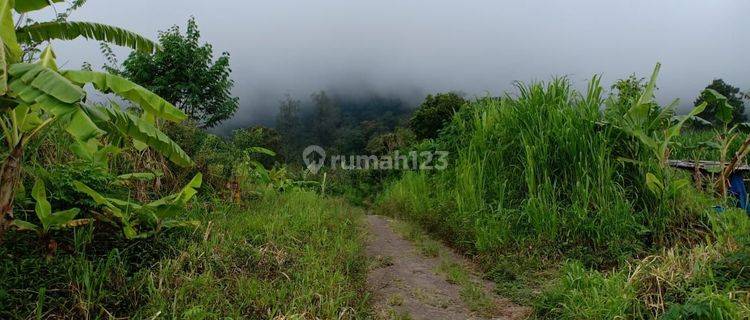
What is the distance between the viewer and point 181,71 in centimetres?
995

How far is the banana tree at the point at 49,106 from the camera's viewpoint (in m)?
2.36

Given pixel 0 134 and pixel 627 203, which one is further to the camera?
pixel 627 203

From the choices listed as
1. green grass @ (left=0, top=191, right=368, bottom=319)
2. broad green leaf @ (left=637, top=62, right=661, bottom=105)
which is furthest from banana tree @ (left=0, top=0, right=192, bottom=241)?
broad green leaf @ (left=637, top=62, right=661, bottom=105)

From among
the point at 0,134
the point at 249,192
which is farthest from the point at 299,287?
the point at 249,192

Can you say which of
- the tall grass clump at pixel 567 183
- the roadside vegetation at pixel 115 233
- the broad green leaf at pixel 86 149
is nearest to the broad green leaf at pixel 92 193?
the roadside vegetation at pixel 115 233

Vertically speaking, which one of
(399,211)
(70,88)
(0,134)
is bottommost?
(399,211)

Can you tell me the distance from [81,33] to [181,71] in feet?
18.4

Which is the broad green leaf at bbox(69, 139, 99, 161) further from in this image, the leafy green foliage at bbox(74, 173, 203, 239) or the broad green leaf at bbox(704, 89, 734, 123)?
the broad green leaf at bbox(704, 89, 734, 123)

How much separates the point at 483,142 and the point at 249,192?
10.8ft

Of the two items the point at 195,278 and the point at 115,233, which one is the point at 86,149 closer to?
the point at 115,233

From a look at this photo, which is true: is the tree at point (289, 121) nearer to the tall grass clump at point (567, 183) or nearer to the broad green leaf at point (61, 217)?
the tall grass clump at point (567, 183)

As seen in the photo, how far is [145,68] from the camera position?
32.5 ft

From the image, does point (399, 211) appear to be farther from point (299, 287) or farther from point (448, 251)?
point (299, 287)

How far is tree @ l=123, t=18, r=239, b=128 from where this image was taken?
32.1 feet
